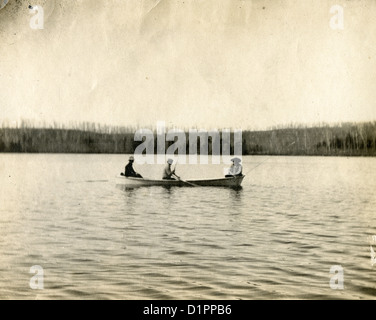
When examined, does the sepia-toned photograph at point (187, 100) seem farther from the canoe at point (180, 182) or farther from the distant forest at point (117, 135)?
the canoe at point (180, 182)

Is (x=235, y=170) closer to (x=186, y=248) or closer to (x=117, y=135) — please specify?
(x=117, y=135)

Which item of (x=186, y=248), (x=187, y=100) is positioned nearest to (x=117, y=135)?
(x=187, y=100)

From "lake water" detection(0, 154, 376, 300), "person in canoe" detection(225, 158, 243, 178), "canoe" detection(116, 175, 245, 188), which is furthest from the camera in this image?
"person in canoe" detection(225, 158, 243, 178)

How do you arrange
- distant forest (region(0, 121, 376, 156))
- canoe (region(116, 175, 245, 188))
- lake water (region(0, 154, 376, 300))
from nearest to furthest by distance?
lake water (region(0, 154, 376, 300)) < distant forest (region(0, 121, 376, 156)) < canoe (region(116, 175, 245, 188))

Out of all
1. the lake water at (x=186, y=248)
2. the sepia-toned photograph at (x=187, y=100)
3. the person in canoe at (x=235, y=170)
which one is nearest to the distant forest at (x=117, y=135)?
the sepia-toned photograph at (x=187, y=100)

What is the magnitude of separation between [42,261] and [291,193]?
17.2 metres

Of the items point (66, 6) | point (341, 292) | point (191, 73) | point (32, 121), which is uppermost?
point (66, 6)

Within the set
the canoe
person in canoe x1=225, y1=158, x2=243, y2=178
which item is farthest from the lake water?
person in canoe x1=225, y1=158, x2=243, y2=178

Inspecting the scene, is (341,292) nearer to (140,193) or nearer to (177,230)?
(177,230)

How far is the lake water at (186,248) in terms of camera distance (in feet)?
25.4

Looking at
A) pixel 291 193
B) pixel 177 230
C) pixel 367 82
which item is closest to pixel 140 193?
pixel 291 193

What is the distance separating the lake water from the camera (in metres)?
7.75

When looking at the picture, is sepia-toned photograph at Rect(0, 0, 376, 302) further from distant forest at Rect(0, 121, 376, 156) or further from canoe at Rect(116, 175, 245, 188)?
canoe at Rect(116, 175, 245, 188)

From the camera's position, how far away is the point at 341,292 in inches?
301
